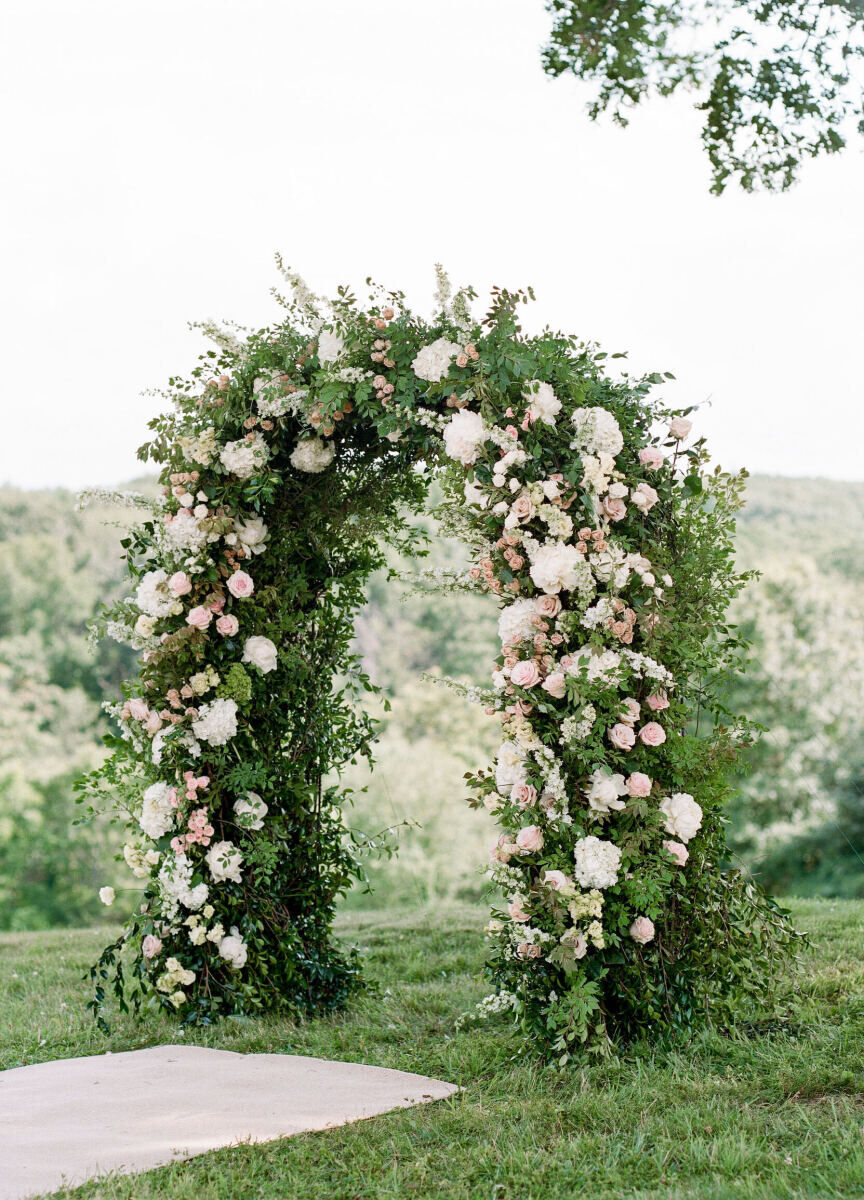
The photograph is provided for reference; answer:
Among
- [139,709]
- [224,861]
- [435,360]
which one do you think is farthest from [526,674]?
[139,709]

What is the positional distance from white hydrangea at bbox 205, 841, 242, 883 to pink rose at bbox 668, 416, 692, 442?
2.38 m

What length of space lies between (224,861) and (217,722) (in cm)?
57

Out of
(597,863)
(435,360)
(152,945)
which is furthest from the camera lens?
(152,945)

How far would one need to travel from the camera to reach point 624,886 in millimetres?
3412

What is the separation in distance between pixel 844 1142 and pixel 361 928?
4.53 m

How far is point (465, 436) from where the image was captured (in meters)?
3.64

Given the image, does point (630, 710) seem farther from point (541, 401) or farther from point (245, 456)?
point (245, 456)

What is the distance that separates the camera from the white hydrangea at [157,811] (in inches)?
169

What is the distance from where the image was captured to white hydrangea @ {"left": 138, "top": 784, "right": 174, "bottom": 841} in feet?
14.1

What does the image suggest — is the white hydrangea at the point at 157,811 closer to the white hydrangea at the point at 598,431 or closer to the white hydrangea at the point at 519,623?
the white hydrangea at the point at 519,623

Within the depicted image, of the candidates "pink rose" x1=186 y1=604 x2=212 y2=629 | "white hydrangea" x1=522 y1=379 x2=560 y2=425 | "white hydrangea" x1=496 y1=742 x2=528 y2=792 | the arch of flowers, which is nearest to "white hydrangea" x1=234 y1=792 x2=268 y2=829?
the arch of flowers

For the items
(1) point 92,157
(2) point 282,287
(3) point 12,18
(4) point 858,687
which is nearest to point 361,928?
(2) point 282,287

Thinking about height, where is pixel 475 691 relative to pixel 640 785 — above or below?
above

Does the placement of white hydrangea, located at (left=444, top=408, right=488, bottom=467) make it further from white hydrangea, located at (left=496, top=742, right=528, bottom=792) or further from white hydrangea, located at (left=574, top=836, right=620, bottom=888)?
white hydrangea, located at (left=574, top=836, right=620, bottom=888)
